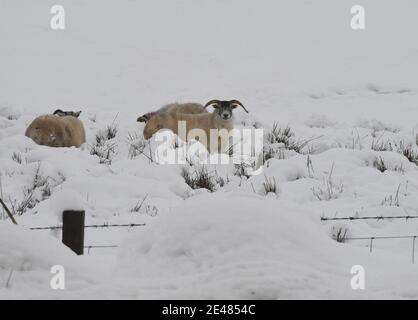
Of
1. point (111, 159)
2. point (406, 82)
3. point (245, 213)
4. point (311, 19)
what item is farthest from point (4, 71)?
point (245, 213)

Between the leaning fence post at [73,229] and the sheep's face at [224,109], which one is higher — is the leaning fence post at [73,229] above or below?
below

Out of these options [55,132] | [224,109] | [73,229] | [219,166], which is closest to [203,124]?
[224,109]

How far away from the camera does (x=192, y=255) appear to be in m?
3.16

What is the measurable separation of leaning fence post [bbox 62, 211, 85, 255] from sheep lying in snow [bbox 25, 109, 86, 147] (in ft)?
19.7

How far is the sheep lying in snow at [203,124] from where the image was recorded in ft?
35.3

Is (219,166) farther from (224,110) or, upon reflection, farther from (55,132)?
(224,110)

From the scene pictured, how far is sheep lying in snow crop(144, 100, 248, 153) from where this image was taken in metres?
10.8

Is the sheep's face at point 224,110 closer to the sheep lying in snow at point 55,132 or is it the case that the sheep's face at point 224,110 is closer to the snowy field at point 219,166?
the snowy field at point 219,166

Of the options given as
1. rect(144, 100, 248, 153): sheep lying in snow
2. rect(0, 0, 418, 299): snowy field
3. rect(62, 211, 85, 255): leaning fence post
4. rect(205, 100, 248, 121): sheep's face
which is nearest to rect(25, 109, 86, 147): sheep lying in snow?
rect(0, 0, 418, 299): snowy field

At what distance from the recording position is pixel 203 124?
11.4m

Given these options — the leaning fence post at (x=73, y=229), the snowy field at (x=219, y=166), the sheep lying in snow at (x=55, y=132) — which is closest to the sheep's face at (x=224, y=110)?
the snowy field at (x=219, y=166)

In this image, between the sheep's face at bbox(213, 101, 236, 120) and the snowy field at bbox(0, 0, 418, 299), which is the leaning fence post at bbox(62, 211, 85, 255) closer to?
the snowy field at bbox(0, 0, 418, 299)

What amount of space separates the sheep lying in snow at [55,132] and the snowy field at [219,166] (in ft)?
1.34

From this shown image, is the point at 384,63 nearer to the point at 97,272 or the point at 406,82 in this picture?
the point at 406,82
